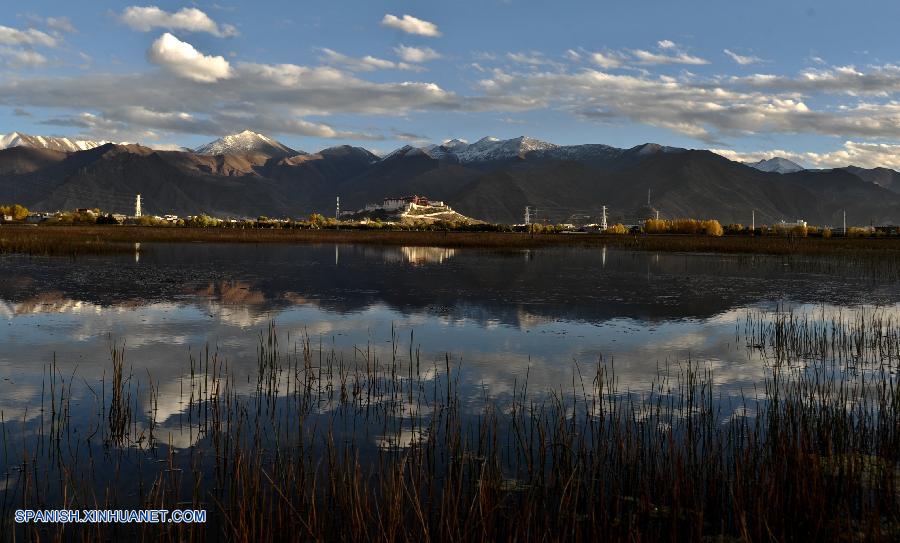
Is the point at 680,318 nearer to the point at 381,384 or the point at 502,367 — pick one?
the point at 502,367

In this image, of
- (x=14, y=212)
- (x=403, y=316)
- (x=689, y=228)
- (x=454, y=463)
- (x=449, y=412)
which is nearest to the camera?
(x=454, y=463)

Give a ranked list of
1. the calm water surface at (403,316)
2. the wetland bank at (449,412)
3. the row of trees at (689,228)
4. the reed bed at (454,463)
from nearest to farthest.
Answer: the reed bed at (454,463) → the wetland bank at (449,412) → the calm water surface at (403,316) → the row of trees at (689,228)

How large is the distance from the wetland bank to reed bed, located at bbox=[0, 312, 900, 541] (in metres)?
0.06

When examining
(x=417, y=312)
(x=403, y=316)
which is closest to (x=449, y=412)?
(x=403, y=316)

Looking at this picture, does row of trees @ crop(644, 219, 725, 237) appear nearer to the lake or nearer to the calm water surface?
the lake

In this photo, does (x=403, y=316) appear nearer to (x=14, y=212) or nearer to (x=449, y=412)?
(x=449, y=412)

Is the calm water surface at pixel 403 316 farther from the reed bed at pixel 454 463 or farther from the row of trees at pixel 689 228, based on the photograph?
the row of trees at pixel 689 228

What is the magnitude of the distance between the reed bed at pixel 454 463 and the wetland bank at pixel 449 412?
0.21ft

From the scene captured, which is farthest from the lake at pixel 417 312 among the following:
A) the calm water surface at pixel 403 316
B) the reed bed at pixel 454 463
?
the reed bed at pixel 454 463

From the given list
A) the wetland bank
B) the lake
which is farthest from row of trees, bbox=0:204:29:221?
the wetland bank

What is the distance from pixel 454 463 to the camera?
10.9 meters

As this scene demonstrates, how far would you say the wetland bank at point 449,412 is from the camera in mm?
9070

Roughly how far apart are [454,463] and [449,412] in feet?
9.16

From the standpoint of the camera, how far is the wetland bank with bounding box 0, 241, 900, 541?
9070 millimetres
